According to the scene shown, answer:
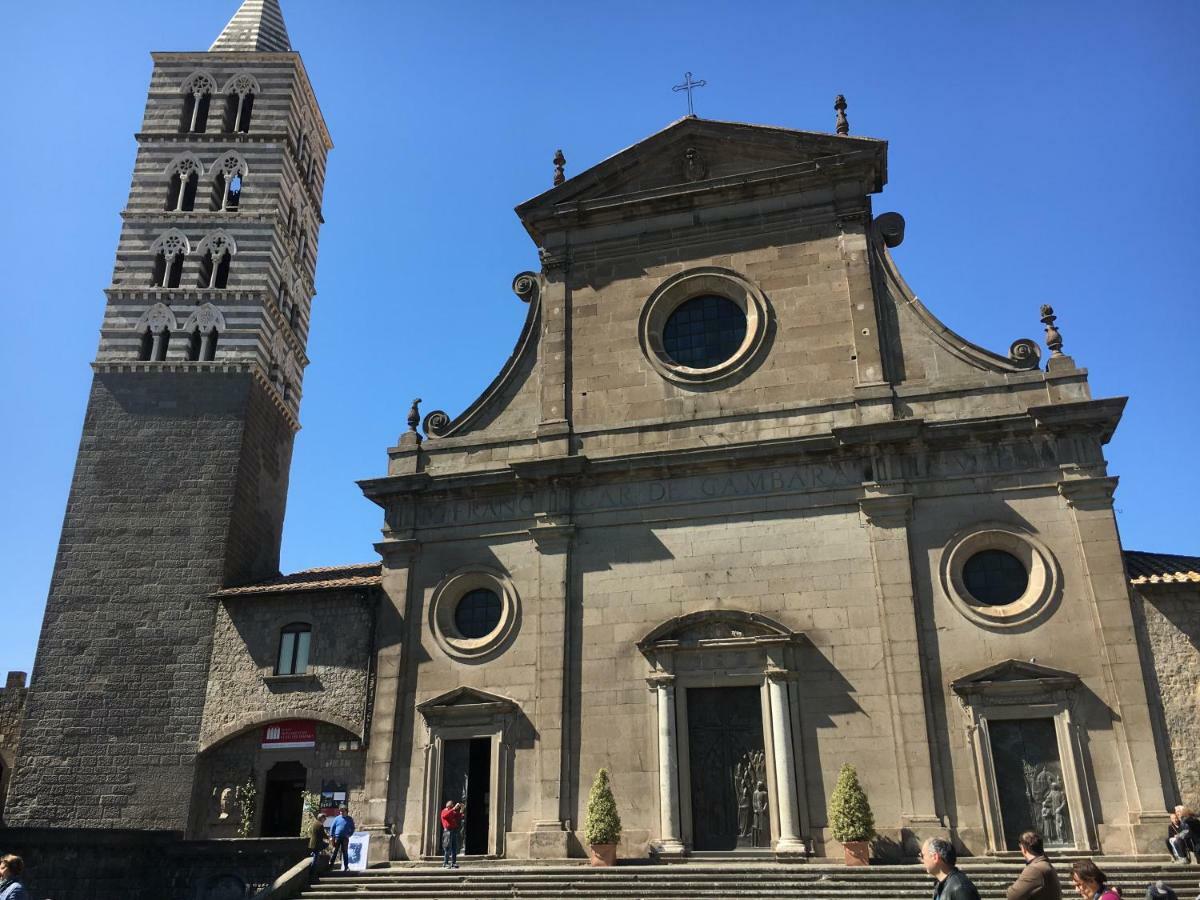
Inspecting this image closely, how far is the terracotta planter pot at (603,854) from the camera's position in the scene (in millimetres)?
17734

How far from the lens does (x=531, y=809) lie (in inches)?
763

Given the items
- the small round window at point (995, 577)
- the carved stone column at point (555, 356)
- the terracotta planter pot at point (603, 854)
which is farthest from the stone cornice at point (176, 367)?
the small round window at point (995, 577)

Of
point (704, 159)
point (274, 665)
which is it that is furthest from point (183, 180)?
point (704, 159)

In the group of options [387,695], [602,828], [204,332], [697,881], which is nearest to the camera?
[697,881]

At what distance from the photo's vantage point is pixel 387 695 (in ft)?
69.0

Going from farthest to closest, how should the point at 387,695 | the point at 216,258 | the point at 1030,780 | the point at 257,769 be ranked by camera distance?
the point at 216,258 < the point at 257,769 < the point at 387,695 < the point at 1030,780

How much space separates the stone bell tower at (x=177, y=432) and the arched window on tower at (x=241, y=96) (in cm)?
5

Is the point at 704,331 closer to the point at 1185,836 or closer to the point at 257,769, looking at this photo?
the point at 1185,836

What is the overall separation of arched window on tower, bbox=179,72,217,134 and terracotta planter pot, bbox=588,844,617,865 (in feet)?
85.8

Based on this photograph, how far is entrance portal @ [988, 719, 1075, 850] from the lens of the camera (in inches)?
667

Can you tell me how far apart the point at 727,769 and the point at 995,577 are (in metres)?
6.34

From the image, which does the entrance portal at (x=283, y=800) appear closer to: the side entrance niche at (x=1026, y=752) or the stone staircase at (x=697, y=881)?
the stone staircase at (x=697, y=881)

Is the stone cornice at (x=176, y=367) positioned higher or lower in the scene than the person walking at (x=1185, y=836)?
higher

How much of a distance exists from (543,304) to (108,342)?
1367 centimetres
